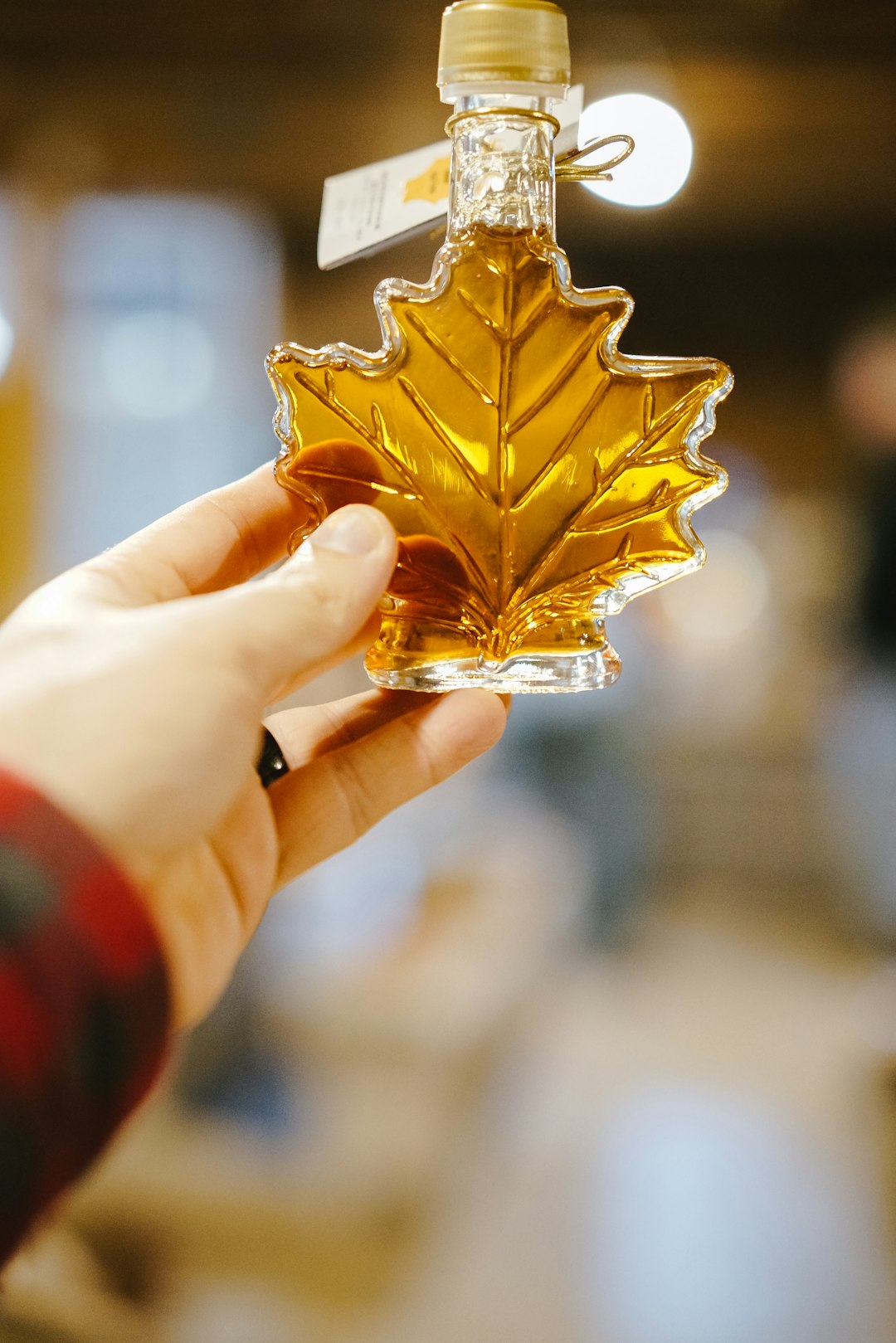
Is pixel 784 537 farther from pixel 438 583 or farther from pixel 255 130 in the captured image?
pixel 438 583

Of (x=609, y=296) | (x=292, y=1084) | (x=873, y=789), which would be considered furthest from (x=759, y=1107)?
(x=609, y=296)

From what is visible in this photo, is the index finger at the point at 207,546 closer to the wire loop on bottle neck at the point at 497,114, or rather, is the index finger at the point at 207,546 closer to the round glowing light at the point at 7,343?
the wire loop on bottle neck at the point at 497,114

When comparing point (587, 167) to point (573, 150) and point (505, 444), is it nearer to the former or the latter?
point (573, 150)

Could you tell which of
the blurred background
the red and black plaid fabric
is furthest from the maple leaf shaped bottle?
the blurred background

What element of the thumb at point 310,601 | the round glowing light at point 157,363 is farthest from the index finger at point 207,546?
the round glowing light at point 157,363

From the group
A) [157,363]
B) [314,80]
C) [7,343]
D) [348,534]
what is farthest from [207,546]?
[157,363]
